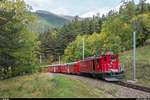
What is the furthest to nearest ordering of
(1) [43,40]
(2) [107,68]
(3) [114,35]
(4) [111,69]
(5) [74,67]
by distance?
(1) [43,40], (3) [114,35], (5) [74,67], (4) [111,69], (2) [107,68]

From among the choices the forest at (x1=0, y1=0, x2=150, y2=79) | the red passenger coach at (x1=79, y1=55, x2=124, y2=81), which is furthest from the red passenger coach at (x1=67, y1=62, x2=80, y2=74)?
the red passenger coach at (x1=79, y1=55, x2=124, y2=81)

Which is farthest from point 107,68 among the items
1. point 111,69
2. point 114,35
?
point 114,35

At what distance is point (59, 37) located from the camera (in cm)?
5831

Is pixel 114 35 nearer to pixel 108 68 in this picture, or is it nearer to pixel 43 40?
pixel 108 68

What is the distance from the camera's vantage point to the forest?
10344mm

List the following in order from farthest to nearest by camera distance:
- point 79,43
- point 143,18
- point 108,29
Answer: point 79,43
point 143,18
point 108,29

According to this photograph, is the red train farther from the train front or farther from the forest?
the forest

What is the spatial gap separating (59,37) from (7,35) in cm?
4840

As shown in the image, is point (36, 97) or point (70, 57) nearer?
point (36, 97)

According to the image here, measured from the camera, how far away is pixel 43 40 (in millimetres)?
60094

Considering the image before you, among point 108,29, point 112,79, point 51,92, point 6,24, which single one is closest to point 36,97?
point 51,92

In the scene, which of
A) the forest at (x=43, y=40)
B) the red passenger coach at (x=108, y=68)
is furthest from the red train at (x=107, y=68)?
the forest at (x=43, y=40)

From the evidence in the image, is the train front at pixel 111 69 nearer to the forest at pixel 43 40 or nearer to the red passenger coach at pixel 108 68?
the red passenger coach at pixel 108 68

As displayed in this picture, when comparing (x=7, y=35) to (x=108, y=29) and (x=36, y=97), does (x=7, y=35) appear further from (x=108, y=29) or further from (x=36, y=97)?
(x=108, y=29)
